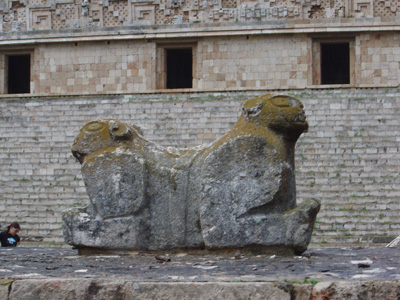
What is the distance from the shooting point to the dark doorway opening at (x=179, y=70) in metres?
28.8

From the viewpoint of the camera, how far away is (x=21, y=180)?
18.2 m

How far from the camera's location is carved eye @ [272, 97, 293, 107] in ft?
28.8

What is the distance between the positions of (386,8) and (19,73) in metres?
11.8

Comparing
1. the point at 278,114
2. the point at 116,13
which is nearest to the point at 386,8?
the point at 116,13

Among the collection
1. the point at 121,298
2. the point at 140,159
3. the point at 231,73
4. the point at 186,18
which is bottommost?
the point at 121,298

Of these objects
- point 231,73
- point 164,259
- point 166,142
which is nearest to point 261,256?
point 164,259

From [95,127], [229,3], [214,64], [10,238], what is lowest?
[10,238]

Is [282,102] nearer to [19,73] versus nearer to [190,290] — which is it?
[190,290]

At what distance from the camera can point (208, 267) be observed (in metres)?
7.59

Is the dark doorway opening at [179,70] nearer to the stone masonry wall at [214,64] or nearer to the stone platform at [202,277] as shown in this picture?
the stone masonry wall at [214,64]

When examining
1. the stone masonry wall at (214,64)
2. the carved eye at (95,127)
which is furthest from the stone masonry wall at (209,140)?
the carved eye at (95,127)

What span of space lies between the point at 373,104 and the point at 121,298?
1443 cm

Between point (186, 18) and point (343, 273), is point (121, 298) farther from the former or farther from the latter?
point (186, 18)

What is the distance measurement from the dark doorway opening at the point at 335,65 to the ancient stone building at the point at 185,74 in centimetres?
4
